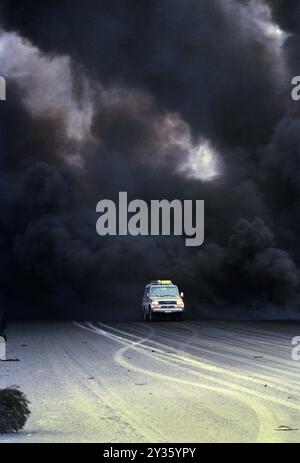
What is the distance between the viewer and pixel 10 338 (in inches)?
1028

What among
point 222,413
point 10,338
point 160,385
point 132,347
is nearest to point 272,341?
point 132,347

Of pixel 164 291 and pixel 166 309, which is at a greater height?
pixel 164 291

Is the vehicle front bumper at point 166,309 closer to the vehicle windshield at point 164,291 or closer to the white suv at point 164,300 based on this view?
the white suv at point 164,300

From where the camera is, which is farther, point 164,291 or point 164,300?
point 164,291

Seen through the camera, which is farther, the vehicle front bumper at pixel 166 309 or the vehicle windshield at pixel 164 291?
the vehicle windshield at pixel 164 291

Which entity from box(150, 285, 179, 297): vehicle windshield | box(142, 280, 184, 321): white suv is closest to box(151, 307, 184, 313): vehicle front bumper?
box(142, 280, 184, 321): white suv

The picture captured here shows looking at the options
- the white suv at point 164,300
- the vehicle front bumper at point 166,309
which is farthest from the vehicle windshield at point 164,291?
the vehicle front bumper at point 166,309

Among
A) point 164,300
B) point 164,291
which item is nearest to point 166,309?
point 164,300

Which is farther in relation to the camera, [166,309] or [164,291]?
[164,291]

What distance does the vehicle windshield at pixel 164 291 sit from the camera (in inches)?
1633

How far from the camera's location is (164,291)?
137 ft

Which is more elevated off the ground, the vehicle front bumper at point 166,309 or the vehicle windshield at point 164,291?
the vehicle windshield at point 164,291

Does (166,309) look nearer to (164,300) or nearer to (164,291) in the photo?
(164,300)
